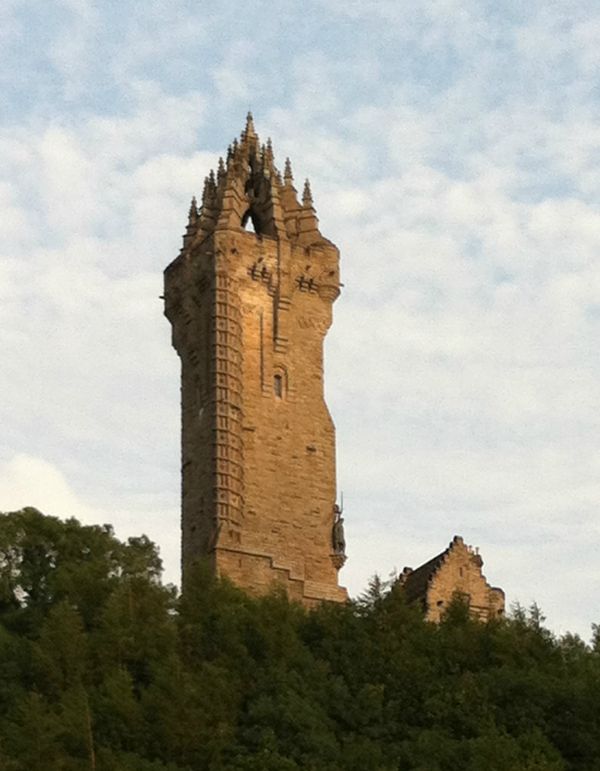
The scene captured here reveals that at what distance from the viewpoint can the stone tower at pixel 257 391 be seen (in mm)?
64500

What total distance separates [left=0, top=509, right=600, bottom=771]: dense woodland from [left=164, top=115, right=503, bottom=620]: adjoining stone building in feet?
27.7

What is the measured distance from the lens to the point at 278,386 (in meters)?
67.6

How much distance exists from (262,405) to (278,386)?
1.21 metres

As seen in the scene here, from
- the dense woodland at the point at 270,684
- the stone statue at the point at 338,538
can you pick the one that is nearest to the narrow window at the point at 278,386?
the stone statue at the point at 338,538

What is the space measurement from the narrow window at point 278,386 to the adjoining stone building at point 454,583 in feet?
23.5

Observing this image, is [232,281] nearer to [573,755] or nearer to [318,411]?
[318,411]

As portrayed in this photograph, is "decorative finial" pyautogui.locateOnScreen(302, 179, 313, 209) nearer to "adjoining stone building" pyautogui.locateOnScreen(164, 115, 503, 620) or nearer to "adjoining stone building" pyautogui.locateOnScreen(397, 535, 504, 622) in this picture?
"adjoining stone building" pyautogui.locateOnScreen(164, 115, 503, 620)

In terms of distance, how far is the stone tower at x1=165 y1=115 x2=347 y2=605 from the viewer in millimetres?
64500

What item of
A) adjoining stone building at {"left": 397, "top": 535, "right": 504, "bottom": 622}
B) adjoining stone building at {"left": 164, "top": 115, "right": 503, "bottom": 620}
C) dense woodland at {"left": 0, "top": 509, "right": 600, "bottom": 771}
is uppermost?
adjoining stone building at {"left": 164, "top": 115, "right": 503, "bottom": 620}

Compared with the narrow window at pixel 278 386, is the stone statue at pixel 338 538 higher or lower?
lower

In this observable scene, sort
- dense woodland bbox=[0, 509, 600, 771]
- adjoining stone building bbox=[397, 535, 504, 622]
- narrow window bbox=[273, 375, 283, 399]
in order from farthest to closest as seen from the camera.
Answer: narrow window bbox=[273, 375, 283, 399], adjoining stone building bbox=[397, 535, 504, 622], dense woodland bbox=[0, 509, 600, 771]

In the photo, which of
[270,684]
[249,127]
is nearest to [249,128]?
[249,127]

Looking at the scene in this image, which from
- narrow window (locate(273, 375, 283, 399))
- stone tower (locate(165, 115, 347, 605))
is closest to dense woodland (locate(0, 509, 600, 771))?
stone tower (locate(165, 115, 347, 605))

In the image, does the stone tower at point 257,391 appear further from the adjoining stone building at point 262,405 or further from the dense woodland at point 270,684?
the dense woodland at point 270,684
